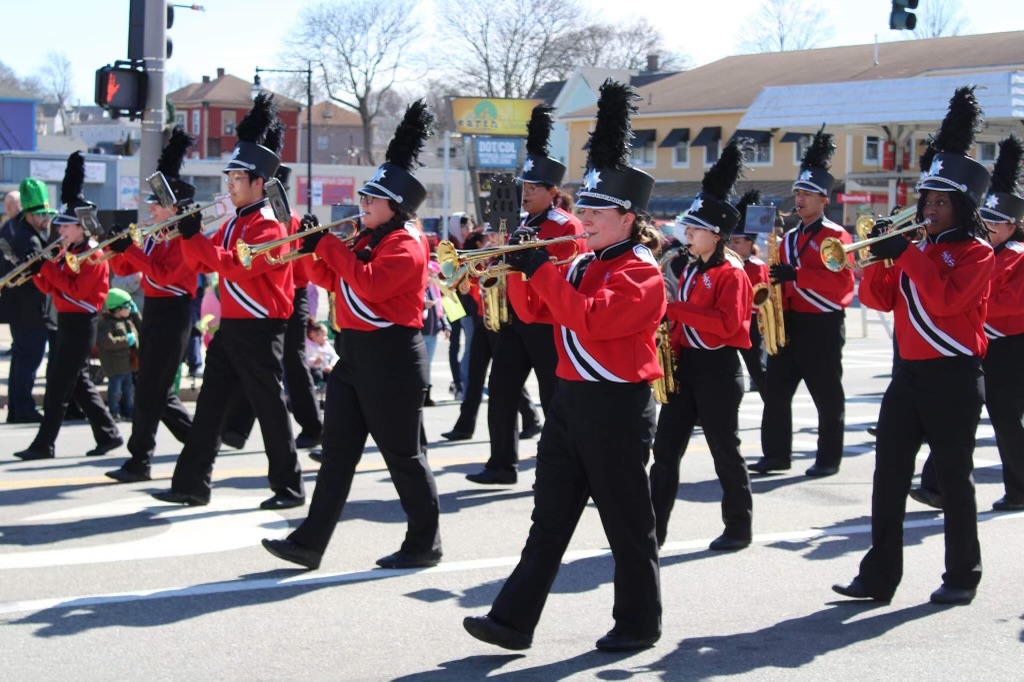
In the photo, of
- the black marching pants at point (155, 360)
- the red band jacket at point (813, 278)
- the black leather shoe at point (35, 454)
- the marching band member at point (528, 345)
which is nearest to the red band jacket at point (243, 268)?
the black marching pants at point (155, 360)

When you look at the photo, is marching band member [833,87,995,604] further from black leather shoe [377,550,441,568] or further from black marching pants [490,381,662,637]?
black leather shoe [377,550,441,568]

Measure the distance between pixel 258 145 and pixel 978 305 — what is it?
4252 mm

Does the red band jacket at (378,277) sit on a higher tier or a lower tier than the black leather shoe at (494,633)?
higher

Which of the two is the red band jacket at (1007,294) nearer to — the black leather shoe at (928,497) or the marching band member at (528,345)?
the black leather shoe at (928,497)

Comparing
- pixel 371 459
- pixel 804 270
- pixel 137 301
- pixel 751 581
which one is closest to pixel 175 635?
pixel 751 581

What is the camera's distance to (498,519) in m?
8.38

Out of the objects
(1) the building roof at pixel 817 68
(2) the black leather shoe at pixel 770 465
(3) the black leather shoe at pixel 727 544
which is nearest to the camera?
(3) the black leather shoe at pixel 727 544

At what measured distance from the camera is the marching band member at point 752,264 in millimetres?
10348

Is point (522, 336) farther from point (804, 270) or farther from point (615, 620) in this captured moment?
point (615, 620)

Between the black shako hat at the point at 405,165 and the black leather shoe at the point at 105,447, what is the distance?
443 cm

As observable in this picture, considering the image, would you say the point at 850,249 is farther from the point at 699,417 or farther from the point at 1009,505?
the point at 1009,505

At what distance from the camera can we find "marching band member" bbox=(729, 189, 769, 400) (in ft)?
33.9

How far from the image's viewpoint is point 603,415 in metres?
5.52

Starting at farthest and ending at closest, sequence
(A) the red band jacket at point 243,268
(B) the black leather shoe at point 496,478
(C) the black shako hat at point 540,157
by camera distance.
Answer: (B) the black leather shoe at point 496,478
(C) the black shako hat at point 540,157
(A) the red band jacket at point 243,268
